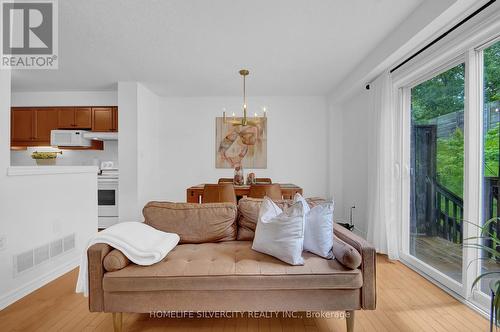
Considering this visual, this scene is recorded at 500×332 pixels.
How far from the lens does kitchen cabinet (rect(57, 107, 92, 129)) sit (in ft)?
16.0

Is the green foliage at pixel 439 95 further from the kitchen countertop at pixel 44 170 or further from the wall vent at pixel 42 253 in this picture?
the wall vent at pixel 42 253

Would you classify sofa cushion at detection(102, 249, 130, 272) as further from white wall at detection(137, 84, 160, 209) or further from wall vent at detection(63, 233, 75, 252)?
white wall at detection(137, 84, 160, 209)

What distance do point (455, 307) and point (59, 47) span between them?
15.6ft

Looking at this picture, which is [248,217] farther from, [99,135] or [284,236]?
[99,135]

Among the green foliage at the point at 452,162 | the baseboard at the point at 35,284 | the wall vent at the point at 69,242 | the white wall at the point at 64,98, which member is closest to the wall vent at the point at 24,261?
the baseboard at the point at 35,284

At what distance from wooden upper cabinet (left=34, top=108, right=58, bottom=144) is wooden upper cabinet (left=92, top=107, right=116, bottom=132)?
762 millimetres

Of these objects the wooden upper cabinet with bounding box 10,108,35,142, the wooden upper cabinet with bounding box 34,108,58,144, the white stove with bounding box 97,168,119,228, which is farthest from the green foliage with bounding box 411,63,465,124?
the wooden upper cabinet with bounding box 10,108,35,142

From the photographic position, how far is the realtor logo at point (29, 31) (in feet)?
7.66

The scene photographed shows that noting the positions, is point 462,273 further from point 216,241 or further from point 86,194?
point 86,194

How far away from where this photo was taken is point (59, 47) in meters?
3.12

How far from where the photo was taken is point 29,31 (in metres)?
2.71

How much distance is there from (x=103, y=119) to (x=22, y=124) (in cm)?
154

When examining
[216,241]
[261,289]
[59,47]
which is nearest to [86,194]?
[59,47]

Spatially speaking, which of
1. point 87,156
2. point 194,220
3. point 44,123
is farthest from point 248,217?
point 44,123
